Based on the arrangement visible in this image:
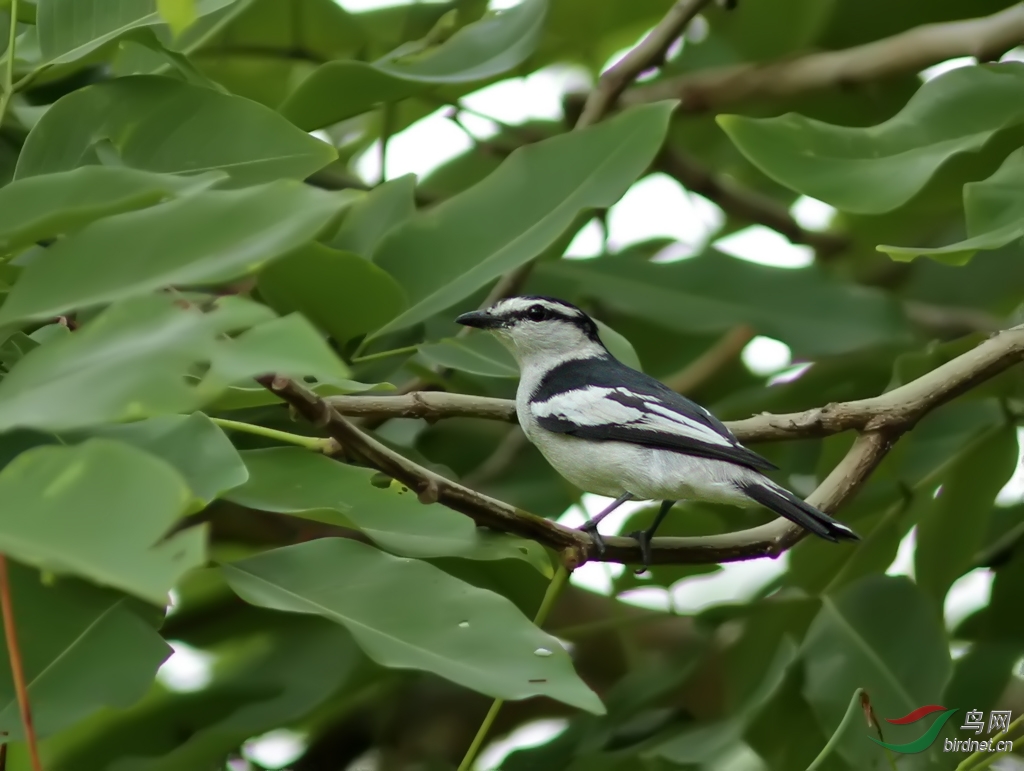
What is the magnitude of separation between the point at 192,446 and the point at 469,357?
2.55ft

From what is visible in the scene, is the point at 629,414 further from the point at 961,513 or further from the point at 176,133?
the point at 176,133

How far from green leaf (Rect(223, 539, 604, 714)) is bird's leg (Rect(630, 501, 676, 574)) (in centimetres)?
39

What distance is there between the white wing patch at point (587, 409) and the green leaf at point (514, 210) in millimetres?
424

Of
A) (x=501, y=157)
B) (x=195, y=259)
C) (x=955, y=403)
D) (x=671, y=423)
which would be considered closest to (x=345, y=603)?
(x=195, y=259)

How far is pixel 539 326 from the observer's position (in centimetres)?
257

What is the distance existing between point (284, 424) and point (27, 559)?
128 cm

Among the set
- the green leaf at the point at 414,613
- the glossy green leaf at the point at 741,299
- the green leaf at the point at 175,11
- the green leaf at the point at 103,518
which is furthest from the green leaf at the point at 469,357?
the green leaf at the point at 103,518

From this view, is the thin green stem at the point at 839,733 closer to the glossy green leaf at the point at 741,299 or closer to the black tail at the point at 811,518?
the black tail at the point at 811,518

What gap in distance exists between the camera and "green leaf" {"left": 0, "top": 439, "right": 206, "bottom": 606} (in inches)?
34.1

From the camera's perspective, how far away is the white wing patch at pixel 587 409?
2.27 metres

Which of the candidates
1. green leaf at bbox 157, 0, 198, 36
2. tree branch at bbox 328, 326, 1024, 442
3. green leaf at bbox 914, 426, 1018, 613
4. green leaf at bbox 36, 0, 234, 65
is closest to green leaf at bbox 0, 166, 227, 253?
green leaf at bbox 157, 0, 198, 36

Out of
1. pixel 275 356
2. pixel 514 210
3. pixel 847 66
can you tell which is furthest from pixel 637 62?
pixel 275 356

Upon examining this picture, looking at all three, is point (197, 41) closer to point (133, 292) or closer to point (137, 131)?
point (137, 131)

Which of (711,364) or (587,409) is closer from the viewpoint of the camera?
(587,409)
